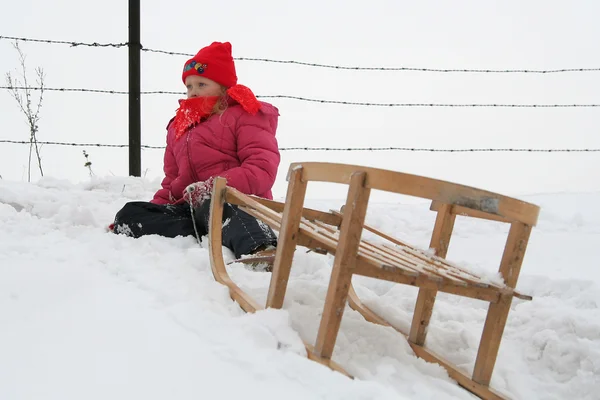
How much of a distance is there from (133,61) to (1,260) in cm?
298

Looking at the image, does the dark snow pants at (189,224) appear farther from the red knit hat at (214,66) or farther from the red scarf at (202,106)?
the red knit hat at (214,66)

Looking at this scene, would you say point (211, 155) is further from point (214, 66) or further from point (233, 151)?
point (214, 66)

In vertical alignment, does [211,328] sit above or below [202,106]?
below

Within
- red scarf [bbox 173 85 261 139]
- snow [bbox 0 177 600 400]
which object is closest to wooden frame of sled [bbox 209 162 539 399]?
snow [bbox 0 177 600 400]

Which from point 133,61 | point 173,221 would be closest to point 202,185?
point 173,221

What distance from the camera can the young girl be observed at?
272cm

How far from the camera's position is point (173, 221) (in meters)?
2.78

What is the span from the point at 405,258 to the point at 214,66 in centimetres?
182

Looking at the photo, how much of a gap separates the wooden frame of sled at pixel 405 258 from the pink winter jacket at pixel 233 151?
0.87 m

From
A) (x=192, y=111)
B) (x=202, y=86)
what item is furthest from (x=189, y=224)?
(x=202, y=86)

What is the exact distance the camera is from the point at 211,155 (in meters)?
2.93

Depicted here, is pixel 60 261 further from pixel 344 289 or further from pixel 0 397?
pixel 344 289

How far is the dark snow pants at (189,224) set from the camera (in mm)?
2480

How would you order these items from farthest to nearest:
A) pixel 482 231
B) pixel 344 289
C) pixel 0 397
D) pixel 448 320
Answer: pixel 482 231
pixel 448 320
pixel 344 289
pixel 0 397
